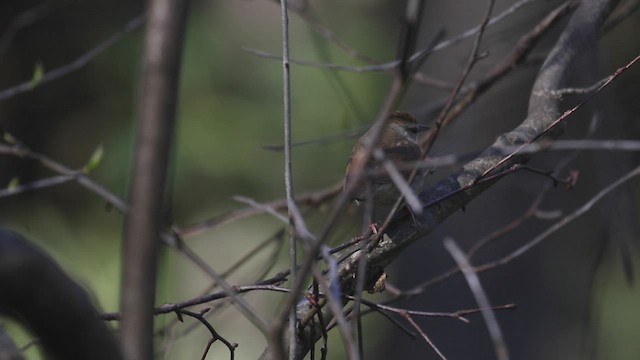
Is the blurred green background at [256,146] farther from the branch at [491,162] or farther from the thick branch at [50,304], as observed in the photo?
the thick branch at [50,304]

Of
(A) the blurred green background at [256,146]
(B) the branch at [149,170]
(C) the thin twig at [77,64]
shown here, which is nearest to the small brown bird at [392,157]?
(A) the blurred green background at [256,146]

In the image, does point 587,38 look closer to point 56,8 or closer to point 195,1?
point 195,1

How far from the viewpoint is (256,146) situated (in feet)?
20.2

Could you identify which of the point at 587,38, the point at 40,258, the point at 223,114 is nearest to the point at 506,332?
the point at 587,38

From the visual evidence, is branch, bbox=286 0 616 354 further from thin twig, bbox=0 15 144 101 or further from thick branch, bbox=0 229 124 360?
thin twig, bbox=0 15 144 101

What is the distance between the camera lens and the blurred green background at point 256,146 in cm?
434

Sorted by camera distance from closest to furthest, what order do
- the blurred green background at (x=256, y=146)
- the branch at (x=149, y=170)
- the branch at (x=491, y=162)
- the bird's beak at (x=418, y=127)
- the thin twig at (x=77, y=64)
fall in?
the branch at (x=149, y=170)
the branch at (x=491, y=162)
the thin twig at (x=77, y=64)
the bird's beak at (x=418, y=127)
the blurred green background at (x=256, y=146)

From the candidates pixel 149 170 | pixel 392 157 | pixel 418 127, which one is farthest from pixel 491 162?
pixel 149 170

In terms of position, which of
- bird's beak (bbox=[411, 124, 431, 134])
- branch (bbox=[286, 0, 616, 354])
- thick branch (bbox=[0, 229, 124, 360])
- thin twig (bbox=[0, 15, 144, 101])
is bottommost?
thick branch (bbox=[0, 229, 124, 360])

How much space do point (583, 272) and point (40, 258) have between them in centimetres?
408

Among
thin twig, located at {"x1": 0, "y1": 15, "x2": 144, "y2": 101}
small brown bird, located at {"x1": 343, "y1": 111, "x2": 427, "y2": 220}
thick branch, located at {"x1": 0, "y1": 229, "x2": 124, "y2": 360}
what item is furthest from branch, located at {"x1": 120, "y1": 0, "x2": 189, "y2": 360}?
thin twig, located at {"x1": 0, "y1": 15, "x2": 144, "y2": 101}

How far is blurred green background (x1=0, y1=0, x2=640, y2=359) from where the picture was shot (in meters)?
4.34

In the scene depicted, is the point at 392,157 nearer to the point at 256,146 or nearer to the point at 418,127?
the point at 418,127

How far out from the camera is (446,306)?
420cm
